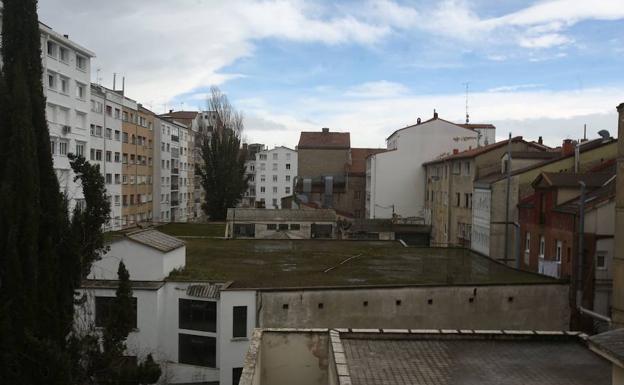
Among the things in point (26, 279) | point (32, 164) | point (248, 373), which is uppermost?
point (32, 164)

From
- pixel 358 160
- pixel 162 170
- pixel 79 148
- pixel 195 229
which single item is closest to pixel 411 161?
pixel 358 160

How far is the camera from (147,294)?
20.8m

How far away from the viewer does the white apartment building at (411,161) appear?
52.1 metres

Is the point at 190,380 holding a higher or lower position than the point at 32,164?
lower

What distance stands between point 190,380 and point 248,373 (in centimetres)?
1239

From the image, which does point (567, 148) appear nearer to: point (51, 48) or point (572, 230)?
point (572, 230)

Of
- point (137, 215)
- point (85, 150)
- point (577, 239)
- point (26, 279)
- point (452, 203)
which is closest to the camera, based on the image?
point (26, 279)

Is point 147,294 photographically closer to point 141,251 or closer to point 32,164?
point 141,251

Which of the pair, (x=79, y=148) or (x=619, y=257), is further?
(x=79, y=148)

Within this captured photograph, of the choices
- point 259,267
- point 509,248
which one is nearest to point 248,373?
point 259,267

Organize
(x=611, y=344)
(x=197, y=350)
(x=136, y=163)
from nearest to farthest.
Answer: (x=611, y=344) < (x=197, y=350) < (x=136, y=163)

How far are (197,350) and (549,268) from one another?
1631 cm

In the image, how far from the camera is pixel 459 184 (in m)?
39.4

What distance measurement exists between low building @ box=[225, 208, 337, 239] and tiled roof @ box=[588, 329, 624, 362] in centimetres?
3682
